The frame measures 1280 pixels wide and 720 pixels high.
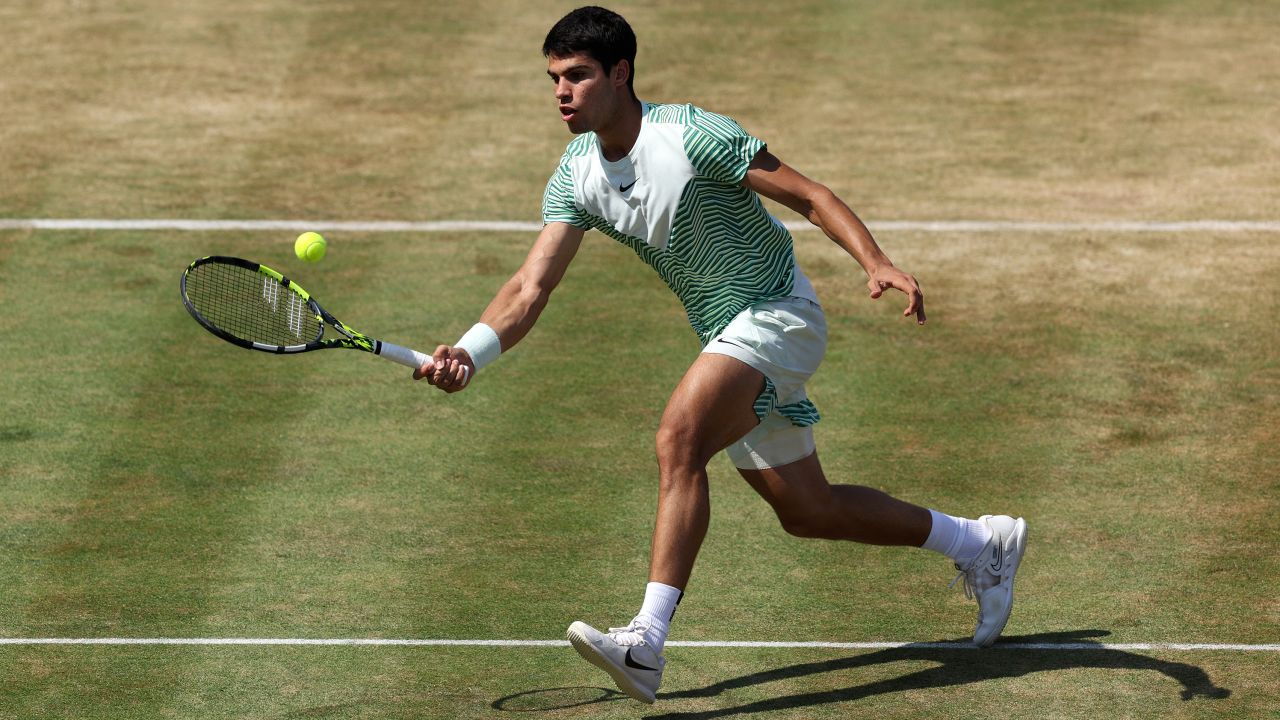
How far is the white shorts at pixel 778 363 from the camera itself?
6809mm

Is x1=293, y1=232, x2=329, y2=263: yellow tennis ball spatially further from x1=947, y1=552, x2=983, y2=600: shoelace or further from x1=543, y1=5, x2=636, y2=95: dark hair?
x1=947, y1=552, x2=983, y2=600: shoelace

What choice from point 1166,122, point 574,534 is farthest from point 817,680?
point 1166,122

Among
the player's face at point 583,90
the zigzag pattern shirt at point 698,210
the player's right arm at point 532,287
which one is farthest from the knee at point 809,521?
the player's face at point 583,90

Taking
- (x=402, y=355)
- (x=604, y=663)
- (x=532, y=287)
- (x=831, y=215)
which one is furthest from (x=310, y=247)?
(x=604, y=663)

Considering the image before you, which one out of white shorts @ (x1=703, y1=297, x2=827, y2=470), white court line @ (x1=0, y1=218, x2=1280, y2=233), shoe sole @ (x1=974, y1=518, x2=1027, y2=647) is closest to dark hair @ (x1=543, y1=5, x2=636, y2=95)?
white shorts @ (x1=703, y1=297, x2=827, y2=470)

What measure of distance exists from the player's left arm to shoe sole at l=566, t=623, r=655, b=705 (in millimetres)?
1470

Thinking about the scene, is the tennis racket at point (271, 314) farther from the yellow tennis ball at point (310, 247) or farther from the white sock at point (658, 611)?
the white sock at point (658, 611)

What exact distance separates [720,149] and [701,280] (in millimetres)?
501

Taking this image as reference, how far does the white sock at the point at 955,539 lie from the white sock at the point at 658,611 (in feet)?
4.17

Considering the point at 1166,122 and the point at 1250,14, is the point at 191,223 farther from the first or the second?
the point at 1250,14

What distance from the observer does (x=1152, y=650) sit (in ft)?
23.6

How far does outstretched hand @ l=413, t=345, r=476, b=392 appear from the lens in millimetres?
6727

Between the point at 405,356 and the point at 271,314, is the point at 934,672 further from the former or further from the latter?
the point at 271,314

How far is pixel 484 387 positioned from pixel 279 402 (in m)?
1.07
